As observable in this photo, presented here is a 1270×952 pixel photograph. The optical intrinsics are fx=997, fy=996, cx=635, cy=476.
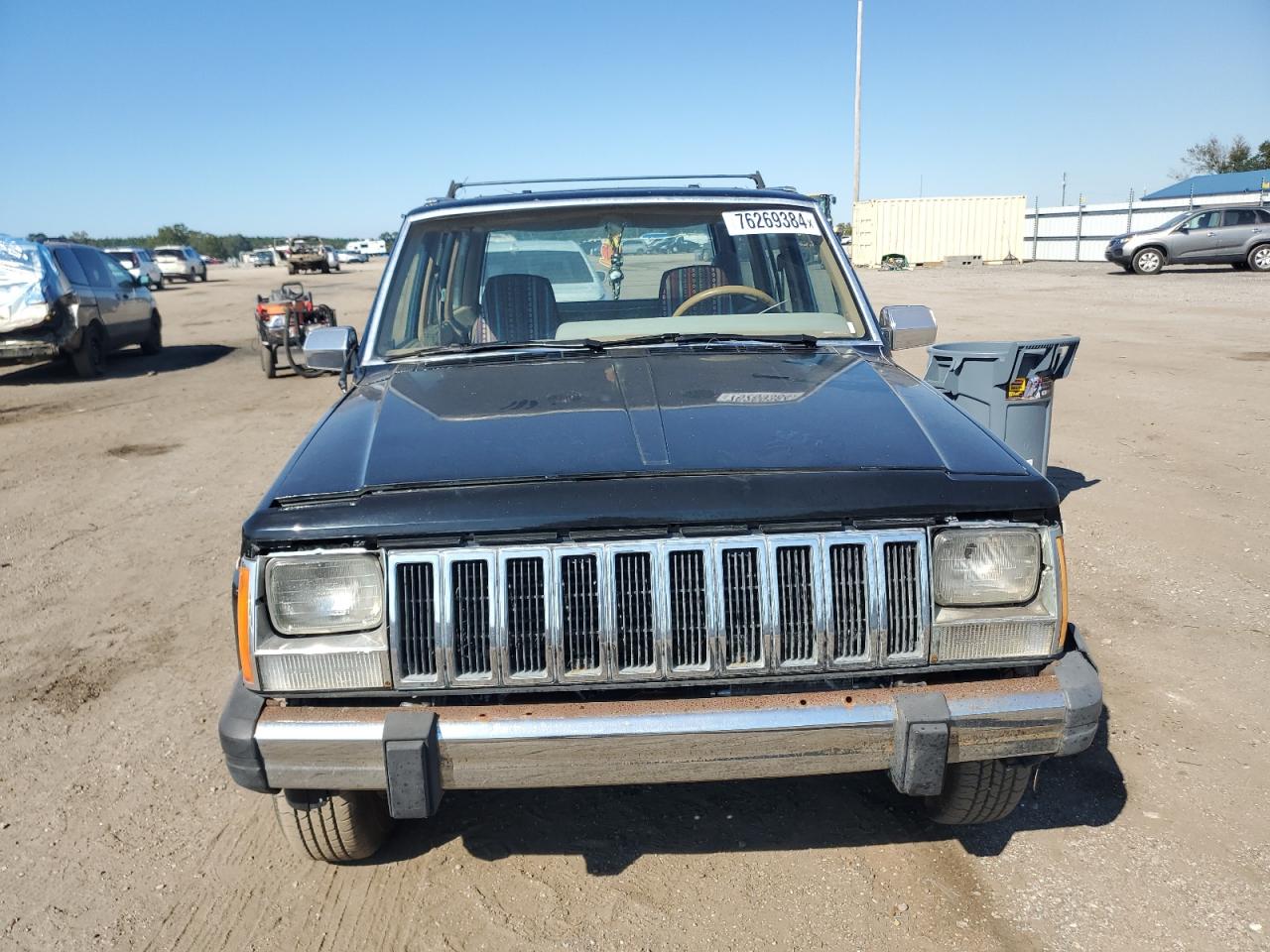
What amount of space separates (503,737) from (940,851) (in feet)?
4.78

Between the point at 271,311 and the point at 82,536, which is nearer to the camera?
the point at 82,536

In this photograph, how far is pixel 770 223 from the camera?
3928 mm

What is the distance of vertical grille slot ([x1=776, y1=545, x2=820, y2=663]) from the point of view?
2352 mm

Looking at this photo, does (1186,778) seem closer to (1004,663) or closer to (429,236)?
(1004,663)

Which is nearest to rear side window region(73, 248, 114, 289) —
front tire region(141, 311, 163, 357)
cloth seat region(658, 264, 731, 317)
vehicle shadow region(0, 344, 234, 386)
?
vehicle shadow region(0, 344, 234, 386)

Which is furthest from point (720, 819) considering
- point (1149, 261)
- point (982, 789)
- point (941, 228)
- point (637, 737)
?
point (941, 228)

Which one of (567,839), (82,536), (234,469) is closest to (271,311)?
(234,469)

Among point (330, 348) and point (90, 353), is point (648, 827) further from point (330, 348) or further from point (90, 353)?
point (90, 353)

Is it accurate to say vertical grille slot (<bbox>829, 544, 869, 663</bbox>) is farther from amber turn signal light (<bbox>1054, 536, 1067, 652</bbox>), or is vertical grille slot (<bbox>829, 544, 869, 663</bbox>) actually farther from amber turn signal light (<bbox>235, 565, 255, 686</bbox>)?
amber turn signal light (<bbox>235, 565, 255, 686</bbox>)

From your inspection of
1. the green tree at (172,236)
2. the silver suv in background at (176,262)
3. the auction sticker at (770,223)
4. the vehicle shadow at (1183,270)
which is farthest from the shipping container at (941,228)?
the green tree at (172,236)

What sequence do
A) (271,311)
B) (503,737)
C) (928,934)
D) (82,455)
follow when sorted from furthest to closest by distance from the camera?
(271,311) < (82,455) < (928,934) < (503,737)

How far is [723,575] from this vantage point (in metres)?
2.33

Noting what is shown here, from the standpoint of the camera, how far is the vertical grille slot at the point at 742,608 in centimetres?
234

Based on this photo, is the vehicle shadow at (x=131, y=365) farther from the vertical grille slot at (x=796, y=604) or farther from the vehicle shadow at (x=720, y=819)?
the vertical grille slot at (x=796, y=604)
